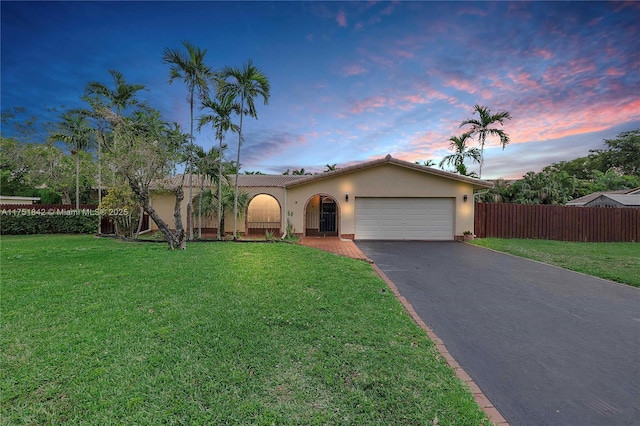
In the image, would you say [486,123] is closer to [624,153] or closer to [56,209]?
[56,209]

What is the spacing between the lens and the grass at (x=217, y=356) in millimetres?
2160

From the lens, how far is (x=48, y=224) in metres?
15.2

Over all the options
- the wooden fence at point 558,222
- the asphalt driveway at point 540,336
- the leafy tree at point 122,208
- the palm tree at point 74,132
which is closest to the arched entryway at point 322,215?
the wooden fence at point 558,222

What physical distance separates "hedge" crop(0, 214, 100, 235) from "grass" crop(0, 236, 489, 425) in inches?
479

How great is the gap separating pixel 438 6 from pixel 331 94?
20.2 feet

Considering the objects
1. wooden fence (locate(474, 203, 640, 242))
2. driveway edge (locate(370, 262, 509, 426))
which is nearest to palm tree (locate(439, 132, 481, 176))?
wooden fence (locate(474, 203, 640, 242))

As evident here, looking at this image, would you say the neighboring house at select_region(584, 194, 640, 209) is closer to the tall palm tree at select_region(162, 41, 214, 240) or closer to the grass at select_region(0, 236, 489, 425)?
the grass at select_region(0, 236, 489, 425)

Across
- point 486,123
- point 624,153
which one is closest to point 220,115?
point 486,123

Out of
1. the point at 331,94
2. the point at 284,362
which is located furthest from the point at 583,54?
the point at 284,362

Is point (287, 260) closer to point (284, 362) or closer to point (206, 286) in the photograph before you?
point (206, 286)

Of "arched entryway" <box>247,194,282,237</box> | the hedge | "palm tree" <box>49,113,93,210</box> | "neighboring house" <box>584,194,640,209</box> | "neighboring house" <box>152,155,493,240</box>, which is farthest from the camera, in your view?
"neighboring house" <box>584,194,640,209</box>

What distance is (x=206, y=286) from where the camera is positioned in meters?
5.26

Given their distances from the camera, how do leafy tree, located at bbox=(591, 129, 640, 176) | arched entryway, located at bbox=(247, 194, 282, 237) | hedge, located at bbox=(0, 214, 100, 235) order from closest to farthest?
hedge, located at bbox=(0, 214, 100, 235) → arched entryway, located at bbox=(247, 194, 282, 237) → leafy tree, located at bbox=(591, 129, 640, 176)

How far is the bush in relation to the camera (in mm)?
14703
